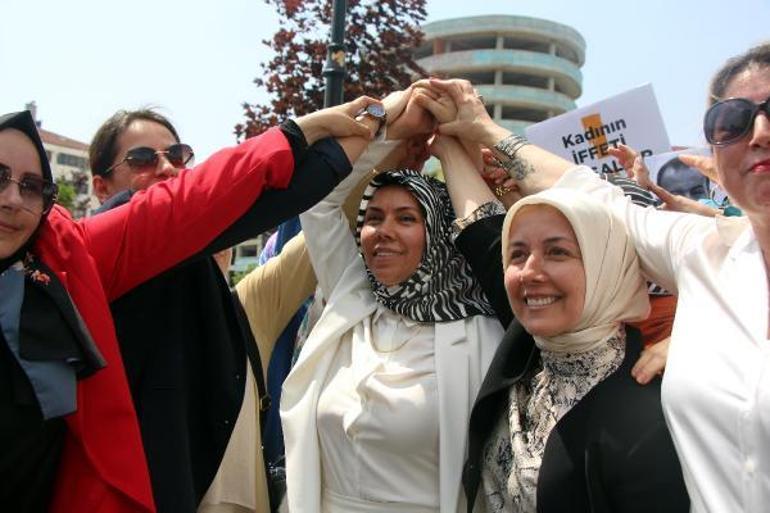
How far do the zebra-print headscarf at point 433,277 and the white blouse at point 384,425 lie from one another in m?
0.08

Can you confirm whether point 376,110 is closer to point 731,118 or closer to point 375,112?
point 375,112

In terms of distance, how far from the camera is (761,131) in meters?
1.84

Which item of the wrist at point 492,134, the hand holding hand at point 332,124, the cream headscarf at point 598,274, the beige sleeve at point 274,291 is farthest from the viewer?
the beige sleeve at point 274,291

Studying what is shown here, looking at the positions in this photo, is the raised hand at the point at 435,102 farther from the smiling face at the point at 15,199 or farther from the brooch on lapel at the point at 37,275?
the brooch on lapel at the point at 37,275

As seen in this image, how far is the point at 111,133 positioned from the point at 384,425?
161 cm

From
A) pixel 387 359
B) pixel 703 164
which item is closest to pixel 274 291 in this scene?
pixel 387 359

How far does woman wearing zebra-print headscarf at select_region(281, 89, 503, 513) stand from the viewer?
2600 mm

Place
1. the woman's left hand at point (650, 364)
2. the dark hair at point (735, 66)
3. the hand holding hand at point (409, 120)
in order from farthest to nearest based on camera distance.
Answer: the hand holding hand at point (409, 120), the woman's left hand at point (650, 364), the dark hair at point (735, 66)

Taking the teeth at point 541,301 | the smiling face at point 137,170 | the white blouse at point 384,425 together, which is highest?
the smiling face at point 137,170

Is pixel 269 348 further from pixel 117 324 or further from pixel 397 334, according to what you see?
pixel 117 324

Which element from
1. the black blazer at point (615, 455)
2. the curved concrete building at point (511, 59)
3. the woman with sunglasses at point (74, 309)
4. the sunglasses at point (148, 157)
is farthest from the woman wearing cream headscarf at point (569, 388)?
the curved concrete building at point (511, 59)

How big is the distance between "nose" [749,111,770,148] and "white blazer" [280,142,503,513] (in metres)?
1.19

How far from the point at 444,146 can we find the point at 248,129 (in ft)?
26.2

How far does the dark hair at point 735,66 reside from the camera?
1.95 meters
